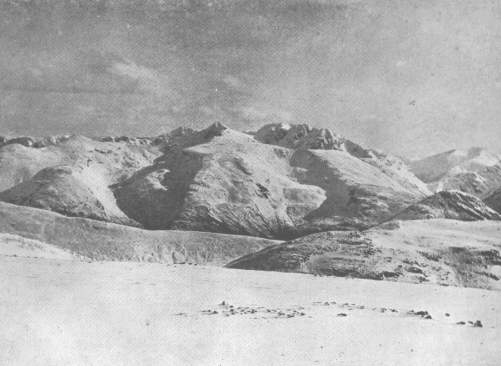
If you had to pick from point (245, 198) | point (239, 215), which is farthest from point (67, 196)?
point (245, 198)

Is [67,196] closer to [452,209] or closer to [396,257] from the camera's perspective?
[452,209]

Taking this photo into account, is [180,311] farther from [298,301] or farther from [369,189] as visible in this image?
[369,189]

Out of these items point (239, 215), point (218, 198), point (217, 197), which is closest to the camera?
point (239, 215)

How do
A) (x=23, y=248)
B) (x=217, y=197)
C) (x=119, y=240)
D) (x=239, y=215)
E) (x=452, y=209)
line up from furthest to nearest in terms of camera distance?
(x=217, y=197), (x=239, y=215), (x=452, y=209), (x=119, y=240), (x=23, y=248)

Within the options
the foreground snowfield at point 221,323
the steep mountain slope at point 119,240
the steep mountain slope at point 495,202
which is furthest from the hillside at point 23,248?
the steep mountain slope at point 495,202

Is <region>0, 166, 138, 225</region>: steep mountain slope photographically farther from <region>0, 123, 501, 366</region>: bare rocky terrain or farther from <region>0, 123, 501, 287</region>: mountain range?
<region>0, 123, 501, 366</region>: bare rocky terrain

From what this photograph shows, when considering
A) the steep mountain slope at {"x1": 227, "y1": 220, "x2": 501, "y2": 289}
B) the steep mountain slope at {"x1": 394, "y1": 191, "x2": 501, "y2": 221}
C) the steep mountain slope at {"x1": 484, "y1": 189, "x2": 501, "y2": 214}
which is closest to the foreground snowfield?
the steep mountain slope at {"x1": 227, "y1": 220, "x2": 501, "y2": 289}

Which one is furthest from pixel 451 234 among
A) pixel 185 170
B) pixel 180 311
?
pixel 185 170
